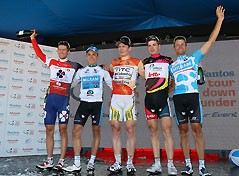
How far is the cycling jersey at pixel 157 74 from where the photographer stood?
349 centimetres

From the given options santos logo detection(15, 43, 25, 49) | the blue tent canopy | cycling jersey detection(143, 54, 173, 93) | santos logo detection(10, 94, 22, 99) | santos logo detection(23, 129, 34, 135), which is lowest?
santos logo detection(23, 129, 34, 135)

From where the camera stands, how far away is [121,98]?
3.59 m

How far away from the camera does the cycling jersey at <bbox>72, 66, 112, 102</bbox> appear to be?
3.71 m

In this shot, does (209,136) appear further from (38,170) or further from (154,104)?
(38,170)

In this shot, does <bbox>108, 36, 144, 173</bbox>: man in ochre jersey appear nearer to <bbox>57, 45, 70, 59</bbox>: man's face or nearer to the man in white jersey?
the man in white jersey

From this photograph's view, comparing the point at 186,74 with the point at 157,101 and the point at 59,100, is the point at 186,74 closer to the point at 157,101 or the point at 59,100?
the point at 157,101

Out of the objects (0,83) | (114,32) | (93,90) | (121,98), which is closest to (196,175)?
(121,98)

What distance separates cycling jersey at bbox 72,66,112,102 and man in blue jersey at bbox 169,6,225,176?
1081mm

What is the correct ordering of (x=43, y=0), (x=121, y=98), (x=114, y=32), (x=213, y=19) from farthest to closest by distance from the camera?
(x=114, y=32)
(x=213, y=19)
(x=43, y=0)
(x=121, y=98)

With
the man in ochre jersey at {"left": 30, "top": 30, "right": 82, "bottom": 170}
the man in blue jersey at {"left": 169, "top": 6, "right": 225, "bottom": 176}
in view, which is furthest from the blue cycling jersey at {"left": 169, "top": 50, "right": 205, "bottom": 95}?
the man in ochre jersey at {"left": 30, "top": 30, "right": 82, "bottom": 170}

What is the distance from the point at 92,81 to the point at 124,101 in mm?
595

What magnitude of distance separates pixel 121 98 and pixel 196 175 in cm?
143

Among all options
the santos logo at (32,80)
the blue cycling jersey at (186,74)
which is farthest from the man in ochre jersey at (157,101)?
the santos logo at (32,80)

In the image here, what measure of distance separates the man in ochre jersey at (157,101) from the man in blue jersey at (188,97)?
0.47 ft
